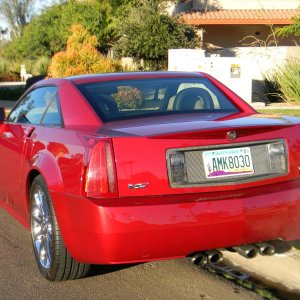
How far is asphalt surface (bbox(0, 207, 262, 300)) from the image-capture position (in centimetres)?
448

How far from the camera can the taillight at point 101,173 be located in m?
→ 3.90

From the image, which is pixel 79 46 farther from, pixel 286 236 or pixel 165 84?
pixel 286 236

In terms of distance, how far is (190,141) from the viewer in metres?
4.01

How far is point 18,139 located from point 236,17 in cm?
2821

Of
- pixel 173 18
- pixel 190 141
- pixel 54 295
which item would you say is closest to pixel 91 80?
pixel 190 141

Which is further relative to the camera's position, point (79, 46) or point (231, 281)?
point (79, 46)

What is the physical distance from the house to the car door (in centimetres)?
2661

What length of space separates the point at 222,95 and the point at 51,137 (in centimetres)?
175

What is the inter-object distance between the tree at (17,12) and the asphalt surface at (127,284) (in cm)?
7318

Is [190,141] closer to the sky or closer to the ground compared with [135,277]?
closer to the sky

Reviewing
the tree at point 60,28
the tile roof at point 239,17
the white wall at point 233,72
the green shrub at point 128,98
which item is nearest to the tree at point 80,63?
the white wall at point 233,72

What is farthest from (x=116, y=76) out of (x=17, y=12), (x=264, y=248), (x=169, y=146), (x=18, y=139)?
(x=17, y=12)

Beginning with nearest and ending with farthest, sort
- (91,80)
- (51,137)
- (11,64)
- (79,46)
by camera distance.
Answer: (51,137) < (91,80) < (79,46) < (11,64)

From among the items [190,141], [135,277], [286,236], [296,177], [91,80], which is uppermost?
[91,80]
